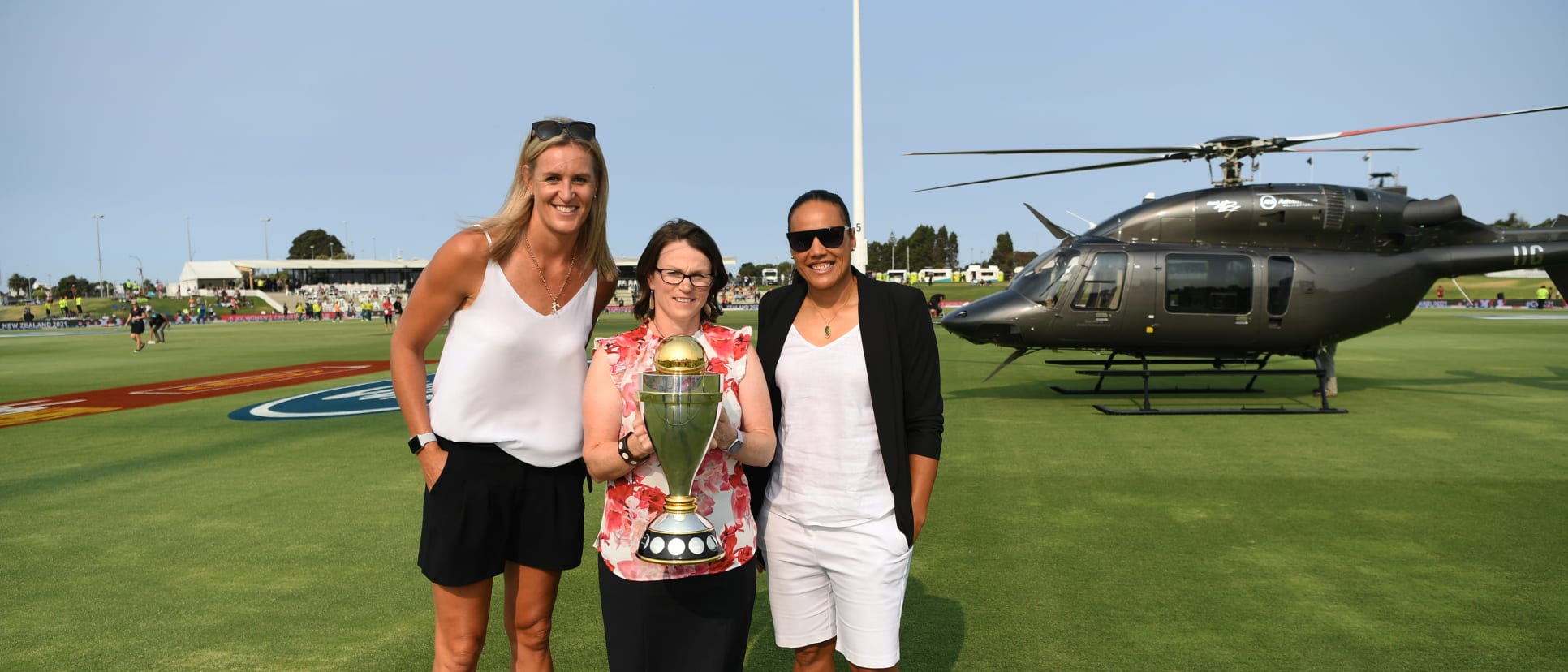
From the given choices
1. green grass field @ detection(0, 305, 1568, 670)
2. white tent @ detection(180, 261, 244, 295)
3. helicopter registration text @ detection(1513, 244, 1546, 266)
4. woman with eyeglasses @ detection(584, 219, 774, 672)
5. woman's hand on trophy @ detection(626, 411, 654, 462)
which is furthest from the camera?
white tent @ detection(180, 261, 244, 295)

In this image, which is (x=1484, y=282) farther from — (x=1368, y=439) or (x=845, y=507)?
(x=845, y=507)

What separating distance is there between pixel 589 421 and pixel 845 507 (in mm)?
808

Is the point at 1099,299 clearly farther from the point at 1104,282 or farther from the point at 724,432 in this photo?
the point at 724,432

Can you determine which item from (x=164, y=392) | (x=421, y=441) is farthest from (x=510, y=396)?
(x=164, y=392)

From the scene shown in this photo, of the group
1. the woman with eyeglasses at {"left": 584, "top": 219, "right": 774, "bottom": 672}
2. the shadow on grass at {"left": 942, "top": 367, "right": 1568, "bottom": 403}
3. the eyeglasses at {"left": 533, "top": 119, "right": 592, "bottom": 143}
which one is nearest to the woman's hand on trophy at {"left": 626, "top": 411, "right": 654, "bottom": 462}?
the woman with eyeglasses at {"left": 584, "top": 219, "right": 774, "bottom": 672}

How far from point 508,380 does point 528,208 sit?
541 millimetres

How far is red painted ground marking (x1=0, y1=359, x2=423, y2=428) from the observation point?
11688 mm

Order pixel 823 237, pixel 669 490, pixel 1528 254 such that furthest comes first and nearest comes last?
pixel 1528 254
pixel 823 237
pixel 669 490

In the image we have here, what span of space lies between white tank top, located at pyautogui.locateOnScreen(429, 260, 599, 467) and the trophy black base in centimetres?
60

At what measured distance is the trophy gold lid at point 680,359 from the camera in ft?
6.71

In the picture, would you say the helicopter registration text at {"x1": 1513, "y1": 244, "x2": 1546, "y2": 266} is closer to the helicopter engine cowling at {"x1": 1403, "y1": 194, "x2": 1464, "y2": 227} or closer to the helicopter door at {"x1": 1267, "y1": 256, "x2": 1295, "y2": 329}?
the helicopter engine cowling at {"x1": 1403, "y1": 194, "x2": 1464, "y2": 227}

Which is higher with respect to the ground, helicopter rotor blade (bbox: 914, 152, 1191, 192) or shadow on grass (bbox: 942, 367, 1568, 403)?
helicopter rotor blade (bbox: 914, 152, 1191, 192)

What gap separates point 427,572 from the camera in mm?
2580

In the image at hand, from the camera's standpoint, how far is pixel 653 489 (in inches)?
91.9
